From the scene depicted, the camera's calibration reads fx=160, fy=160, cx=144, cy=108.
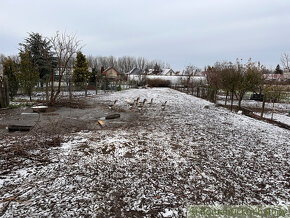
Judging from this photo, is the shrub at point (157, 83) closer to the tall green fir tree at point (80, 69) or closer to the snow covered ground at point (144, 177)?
the tall green fir tree at point (80, 69)

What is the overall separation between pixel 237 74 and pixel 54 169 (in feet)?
33.1

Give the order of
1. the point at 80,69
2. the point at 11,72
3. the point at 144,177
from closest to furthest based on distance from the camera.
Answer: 1. the point at 144,177
2. the point at 11,72
3. the point at 80,69

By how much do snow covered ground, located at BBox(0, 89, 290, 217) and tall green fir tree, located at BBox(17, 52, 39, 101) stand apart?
10.7 m

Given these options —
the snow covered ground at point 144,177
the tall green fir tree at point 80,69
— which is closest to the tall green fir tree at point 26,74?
the tall green fir tree at point 80,69

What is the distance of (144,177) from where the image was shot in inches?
104

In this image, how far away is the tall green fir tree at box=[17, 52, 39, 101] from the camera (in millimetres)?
11727

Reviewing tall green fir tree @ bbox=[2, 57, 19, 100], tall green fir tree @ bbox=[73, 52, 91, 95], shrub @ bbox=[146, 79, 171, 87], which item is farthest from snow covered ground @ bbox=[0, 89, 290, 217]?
shrub @ bbox=[146, 79, 171, 87]

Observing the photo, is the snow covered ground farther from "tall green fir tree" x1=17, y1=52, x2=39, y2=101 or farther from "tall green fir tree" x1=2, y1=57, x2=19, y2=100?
"tall green fir tree" x1=2, y1=57, x2=19, y2=100

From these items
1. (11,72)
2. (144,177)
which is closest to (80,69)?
(11,72)

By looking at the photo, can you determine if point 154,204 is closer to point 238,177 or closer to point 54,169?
point 238,177

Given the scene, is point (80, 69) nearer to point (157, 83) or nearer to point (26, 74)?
point (26, 74)

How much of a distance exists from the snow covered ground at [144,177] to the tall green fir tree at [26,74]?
10700 millimetres

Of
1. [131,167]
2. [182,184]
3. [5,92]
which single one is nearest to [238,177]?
[182,184]

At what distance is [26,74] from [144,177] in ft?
43.6
